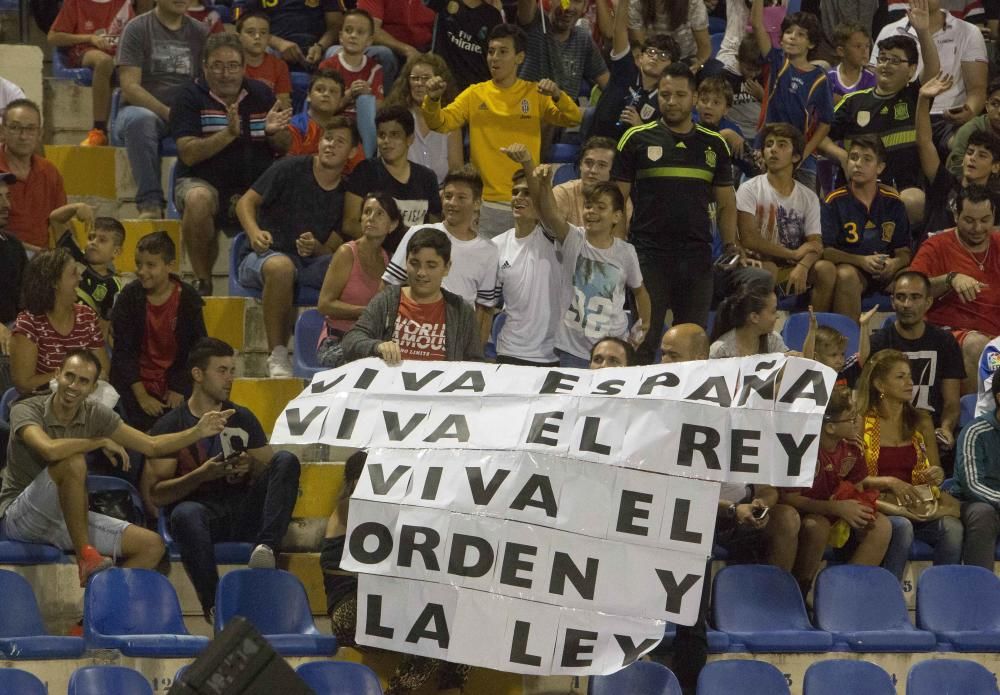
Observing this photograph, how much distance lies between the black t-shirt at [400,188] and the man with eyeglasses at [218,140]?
2.18ft

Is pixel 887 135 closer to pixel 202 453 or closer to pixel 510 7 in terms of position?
pixel 510 7

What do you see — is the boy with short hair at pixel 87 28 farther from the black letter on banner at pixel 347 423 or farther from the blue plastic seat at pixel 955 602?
the blue plastic seat at pixel 955 602

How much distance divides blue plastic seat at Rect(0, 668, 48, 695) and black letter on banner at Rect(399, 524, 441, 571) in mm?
1476

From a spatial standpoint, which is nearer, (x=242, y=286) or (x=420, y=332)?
(x=420, y=332)

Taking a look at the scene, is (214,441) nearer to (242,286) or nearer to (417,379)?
(417,379)

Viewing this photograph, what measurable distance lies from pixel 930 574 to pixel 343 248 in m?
3.32

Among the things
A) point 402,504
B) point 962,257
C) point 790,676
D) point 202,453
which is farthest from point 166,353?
point 962,257

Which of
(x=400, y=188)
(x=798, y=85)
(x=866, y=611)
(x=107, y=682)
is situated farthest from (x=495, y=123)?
(x=107, y=682)

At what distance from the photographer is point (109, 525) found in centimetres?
792

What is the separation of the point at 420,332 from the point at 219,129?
2825 millimetres

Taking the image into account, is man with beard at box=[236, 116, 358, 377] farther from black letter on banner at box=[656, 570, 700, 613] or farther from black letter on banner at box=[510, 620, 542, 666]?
black letter on banner at box=[656, 570, 700, 613]

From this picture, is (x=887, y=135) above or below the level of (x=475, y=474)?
above

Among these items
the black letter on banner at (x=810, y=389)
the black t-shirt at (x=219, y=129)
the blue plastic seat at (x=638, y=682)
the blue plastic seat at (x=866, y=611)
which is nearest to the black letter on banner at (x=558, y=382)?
the black letter on banner at (x=810, y=389)

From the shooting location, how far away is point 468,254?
896 cm
